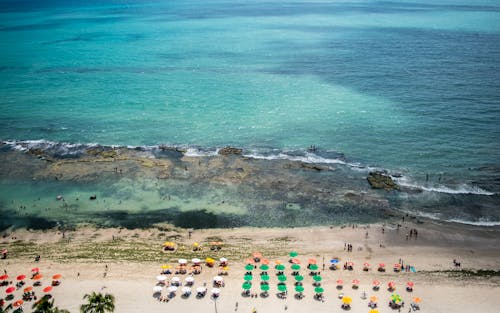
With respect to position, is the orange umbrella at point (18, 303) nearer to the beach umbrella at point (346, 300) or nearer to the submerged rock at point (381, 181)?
the beach umbrella at point (346, 300)

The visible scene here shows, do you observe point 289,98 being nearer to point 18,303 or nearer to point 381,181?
point 381,181

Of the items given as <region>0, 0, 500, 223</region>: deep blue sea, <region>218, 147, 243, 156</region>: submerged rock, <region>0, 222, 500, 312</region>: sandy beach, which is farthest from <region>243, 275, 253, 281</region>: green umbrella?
<region>218, 147, 243, 156</region>: submerged rock

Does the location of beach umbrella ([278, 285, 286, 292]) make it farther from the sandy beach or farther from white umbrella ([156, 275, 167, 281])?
white umbrella ([156, 275, 167, 281])

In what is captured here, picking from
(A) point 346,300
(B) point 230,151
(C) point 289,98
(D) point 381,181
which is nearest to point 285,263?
(A) point 346,300

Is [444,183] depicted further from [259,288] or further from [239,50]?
[239,50]

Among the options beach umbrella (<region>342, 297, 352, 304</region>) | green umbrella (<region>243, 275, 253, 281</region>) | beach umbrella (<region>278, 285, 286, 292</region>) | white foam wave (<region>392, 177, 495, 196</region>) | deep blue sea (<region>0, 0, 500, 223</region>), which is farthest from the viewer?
deep blue sea (<region>0, 0, 500, 223</region>)

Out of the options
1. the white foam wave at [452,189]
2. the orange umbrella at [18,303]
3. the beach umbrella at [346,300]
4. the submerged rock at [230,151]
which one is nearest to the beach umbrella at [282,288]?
the beach umbrella at [346,300]
